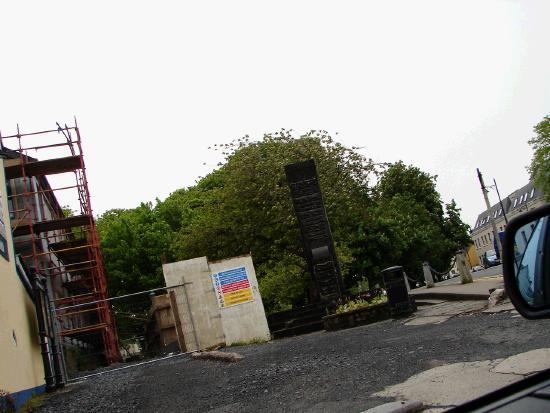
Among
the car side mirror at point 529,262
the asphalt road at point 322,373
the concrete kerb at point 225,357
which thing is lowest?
the asphalt road at point 322,373

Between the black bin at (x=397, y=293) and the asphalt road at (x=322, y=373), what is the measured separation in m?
2.31

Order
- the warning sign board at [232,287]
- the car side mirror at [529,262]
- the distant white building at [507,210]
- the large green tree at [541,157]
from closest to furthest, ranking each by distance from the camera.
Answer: the car side mirror at [529,262]
the warning sign board at [232,287]
the large green tree at [541,157]
the distant white building at [507,210]

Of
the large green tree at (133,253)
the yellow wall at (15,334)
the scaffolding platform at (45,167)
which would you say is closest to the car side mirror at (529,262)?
the yellow wall at (15,334)

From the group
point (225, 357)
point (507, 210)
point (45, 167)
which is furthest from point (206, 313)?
point (507, 210)

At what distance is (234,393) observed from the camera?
7.02 meters

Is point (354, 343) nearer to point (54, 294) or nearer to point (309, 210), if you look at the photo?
point (309, 210)

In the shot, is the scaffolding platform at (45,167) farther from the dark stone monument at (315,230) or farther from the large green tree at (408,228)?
the large green tree at (408,228)

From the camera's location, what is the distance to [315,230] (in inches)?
667

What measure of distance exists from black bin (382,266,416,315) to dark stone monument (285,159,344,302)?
9.20 feet

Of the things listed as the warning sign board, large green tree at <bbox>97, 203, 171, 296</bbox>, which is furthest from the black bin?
large green tree at <bbox>97, 203, 171, 296</bbox>

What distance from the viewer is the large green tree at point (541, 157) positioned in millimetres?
44750

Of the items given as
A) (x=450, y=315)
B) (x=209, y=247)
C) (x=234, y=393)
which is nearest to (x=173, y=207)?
(x=209, y=247)

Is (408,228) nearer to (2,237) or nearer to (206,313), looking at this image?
(206,313)

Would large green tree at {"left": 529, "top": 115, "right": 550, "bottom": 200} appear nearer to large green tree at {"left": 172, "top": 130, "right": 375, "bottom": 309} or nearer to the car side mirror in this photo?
large green tree at {"left": 172, "top": 130, "right": 375, "bottom": 309}
